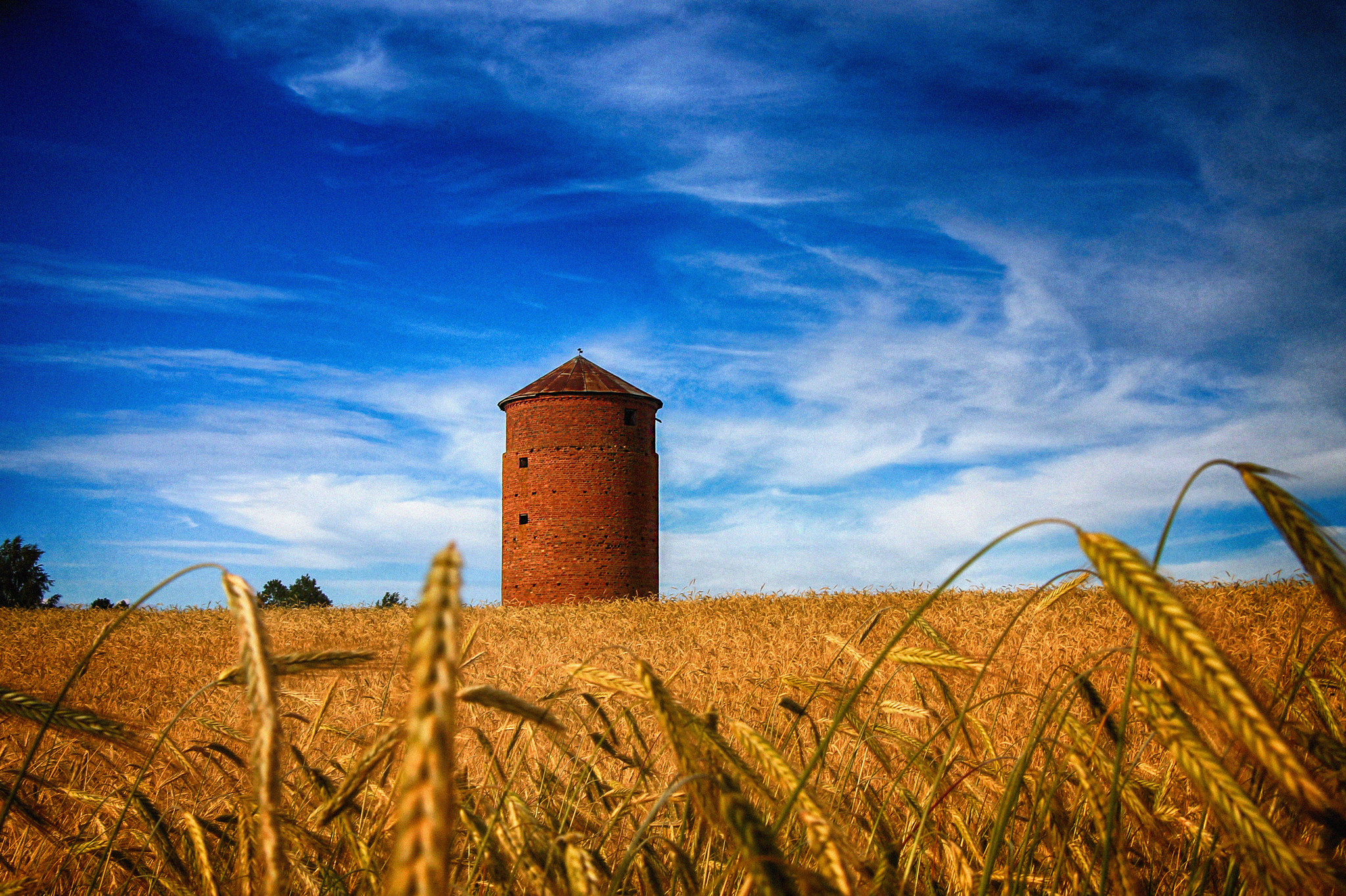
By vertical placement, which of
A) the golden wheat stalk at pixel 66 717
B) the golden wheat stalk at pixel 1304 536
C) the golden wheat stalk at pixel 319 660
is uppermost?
the golden wheat stalk at pixel 1304 536

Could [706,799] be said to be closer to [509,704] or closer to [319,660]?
[509,704]

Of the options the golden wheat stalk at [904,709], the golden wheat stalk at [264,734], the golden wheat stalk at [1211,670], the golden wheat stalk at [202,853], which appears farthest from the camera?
the golden wheat stalk at [904,709]

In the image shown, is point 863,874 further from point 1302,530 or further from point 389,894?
point 389,894

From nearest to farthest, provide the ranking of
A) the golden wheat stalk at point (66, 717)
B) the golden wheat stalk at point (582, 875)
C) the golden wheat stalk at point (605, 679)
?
1. the golden wheat stalk at point (582, 875)
2. the golden wheat stalk at point (66, 717)
3. the golden wheat stalk at point (605, 679)

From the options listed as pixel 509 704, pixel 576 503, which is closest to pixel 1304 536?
pixel 509 704

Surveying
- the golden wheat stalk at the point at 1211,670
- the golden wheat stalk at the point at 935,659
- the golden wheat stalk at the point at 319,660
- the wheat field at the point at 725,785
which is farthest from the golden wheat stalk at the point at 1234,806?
the golden wheat stalk at the point at 319,660

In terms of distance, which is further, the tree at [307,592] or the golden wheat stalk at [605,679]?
the tree at [307,592]

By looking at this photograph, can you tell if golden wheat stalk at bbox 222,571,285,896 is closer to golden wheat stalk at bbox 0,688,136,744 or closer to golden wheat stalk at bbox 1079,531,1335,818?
golden wheat stalk at bbox 0,688,136,744

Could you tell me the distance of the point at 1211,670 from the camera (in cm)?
87

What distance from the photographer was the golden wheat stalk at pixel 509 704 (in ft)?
3.29

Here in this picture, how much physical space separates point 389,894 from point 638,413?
24310 millimetres

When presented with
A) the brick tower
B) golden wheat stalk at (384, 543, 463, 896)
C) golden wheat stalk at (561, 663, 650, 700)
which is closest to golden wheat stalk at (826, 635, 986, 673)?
golden wheat stalk at (561, 663, 650, 700)

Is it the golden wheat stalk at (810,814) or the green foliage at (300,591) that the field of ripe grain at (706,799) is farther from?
the green foliage at (300,591)

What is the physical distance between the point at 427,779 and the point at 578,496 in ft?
75.9
